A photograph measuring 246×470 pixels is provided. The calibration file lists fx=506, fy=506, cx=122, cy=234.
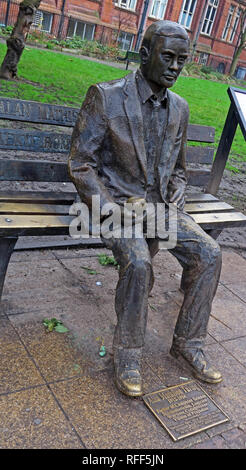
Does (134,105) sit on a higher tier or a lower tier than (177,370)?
higher

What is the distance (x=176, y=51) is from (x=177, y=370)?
6.23ft

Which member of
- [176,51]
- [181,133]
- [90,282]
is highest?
[176,51]

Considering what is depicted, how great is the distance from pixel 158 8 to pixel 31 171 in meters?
30.3

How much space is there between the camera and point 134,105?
3074 mm

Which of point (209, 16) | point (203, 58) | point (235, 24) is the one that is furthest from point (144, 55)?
point (235, 24)

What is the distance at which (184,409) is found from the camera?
275 centimetres

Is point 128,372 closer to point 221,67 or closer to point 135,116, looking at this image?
point 135,116

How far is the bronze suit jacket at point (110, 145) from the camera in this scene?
3037mm

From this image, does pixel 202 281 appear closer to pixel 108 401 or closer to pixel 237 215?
pixel 108 401

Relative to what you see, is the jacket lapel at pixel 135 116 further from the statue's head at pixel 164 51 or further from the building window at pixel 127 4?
the building window at pixel 127 4

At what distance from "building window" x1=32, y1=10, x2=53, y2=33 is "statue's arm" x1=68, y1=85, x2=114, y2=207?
79.2 ft

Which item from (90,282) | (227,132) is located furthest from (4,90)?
(90,282)

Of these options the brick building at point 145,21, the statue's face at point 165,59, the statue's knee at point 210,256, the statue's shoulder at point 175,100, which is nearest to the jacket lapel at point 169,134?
the statue's shoulder at point 175,100

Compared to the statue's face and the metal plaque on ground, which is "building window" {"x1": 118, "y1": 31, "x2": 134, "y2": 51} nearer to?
the statue's face
